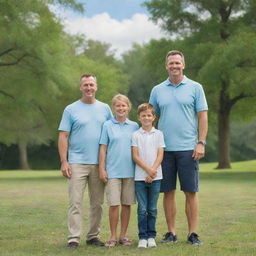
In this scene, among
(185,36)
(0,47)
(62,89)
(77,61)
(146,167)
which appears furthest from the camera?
(77,61)

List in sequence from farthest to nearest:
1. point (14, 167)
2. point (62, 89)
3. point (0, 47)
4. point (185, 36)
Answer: point (14, 167) → point (185, 36) → point (62, 89) → point (0, 47)

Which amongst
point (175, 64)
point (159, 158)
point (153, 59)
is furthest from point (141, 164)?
point (153, 59)

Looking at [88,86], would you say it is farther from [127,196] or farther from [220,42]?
[220,42]

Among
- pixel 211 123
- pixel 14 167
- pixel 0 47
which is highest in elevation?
pixel 0 47

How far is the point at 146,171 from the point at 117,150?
44 cm

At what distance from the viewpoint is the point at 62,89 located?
2725 centimetres

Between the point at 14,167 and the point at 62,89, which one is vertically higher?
the point at 62,89

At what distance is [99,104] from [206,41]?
22.0m

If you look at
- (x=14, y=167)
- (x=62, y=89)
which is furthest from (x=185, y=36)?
(x=14, y=167)

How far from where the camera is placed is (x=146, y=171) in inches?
267

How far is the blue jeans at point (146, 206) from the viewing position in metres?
6.85

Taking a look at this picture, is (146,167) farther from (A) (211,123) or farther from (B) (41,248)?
(A) (211,123)

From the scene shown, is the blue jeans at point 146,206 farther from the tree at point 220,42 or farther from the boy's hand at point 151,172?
the tree at point 220,42

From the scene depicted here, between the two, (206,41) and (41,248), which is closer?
(41,248)
